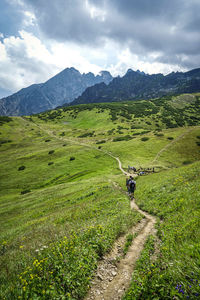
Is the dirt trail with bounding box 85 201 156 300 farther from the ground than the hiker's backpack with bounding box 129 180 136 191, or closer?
farther from the ground

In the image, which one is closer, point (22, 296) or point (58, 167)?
point (22, 296)

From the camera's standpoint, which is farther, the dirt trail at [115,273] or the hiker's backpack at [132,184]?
the hiker's backpack at [132,184]

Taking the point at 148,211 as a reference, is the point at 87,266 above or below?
above

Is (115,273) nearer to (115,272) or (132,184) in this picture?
(115,272)

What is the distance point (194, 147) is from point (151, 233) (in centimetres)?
6483

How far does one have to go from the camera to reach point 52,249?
24.8 feet

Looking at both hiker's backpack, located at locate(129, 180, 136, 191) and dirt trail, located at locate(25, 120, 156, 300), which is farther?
hiker's backpack, located at locate(129, 180, 136, 191)

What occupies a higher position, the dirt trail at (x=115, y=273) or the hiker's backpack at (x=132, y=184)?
the dirt trail at (x=115, y=273)

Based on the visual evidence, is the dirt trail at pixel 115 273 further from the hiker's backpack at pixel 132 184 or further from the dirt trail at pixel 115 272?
the hiker's backpack at pixel 132 184

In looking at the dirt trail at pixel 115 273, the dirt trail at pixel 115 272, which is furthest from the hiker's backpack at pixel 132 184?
the dirt trail at pixel 115 273

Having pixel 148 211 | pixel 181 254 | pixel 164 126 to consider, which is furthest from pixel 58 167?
pixel 164 126

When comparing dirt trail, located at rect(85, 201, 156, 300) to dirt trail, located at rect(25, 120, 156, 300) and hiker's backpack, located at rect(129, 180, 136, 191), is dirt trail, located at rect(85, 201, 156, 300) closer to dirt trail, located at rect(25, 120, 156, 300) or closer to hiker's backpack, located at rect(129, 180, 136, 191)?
dirt trail, located at rect(25, 120, 156, 300)

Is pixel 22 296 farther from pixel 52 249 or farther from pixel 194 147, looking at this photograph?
pixel 194 147

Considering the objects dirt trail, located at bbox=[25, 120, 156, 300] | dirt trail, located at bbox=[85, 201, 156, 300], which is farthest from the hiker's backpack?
dirt trail, located at bbox=[85, 201, 156, 300]
